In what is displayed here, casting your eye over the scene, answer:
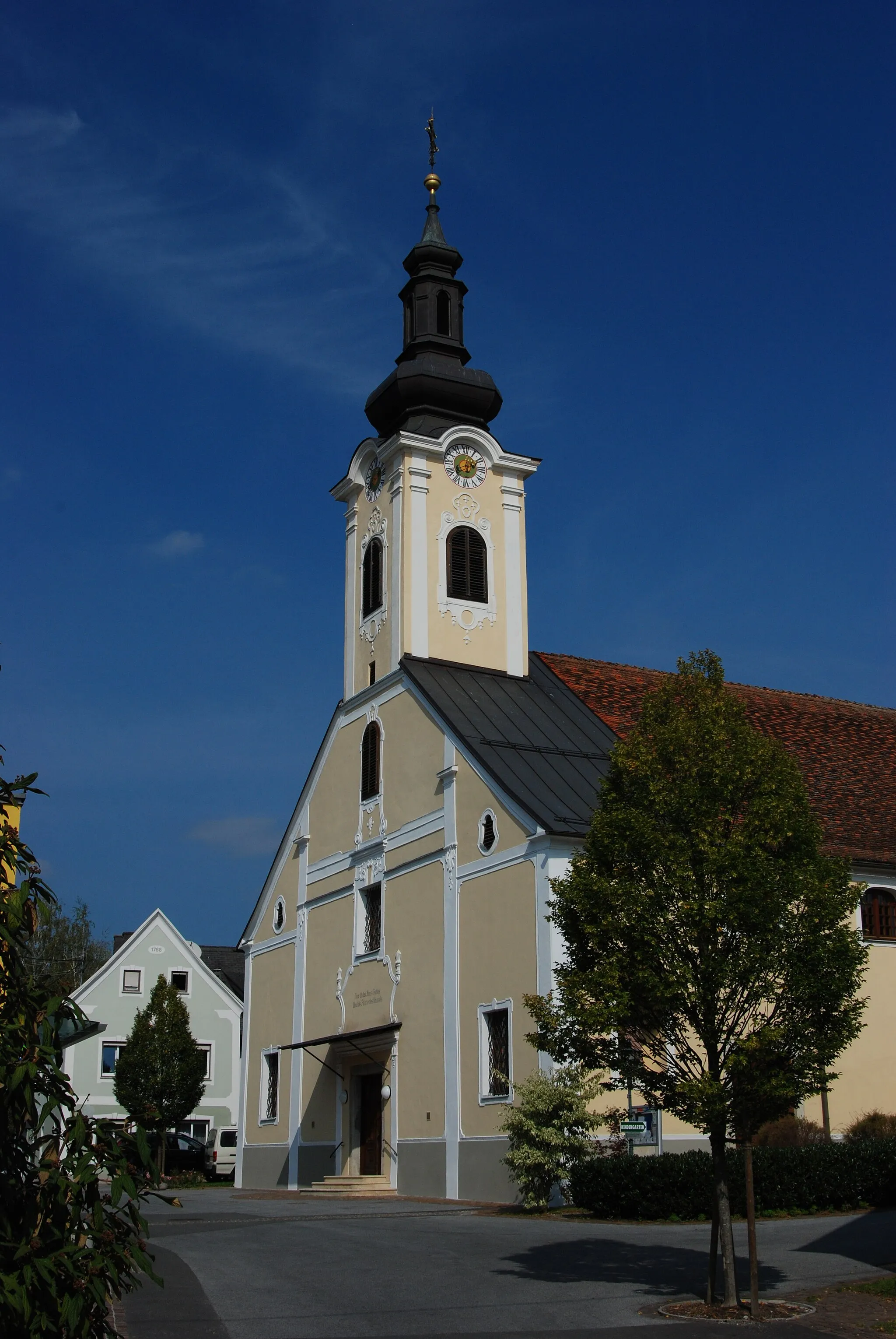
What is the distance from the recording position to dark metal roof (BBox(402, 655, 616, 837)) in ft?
82.2

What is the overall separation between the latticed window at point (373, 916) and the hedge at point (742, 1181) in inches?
392

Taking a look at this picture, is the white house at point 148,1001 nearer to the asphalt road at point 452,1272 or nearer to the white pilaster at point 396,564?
the white pilaster at point 396,564

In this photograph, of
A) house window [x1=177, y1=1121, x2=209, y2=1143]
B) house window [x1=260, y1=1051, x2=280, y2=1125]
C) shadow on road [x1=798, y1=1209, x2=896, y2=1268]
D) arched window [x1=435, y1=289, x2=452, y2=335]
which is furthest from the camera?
house window [x1=177, y1=1121, x2=209, y2=1143]

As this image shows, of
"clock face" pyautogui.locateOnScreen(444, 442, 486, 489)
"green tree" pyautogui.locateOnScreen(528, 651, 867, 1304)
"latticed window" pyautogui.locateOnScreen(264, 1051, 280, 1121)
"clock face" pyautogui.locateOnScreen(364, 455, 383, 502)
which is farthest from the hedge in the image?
"clock face" pyautogui.locateOnScreen(364, 455, 383, 502)

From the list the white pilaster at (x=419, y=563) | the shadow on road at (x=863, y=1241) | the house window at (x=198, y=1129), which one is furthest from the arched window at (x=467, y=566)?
the house window at (x=198, y=1129)

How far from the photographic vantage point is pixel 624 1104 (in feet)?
75.5

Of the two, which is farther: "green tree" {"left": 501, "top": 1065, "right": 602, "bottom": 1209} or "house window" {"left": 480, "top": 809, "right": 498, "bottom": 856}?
Result: "house window" {"left": 480, "top": 809, "right": 498, "bottom": 856}

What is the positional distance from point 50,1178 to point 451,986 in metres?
19.6

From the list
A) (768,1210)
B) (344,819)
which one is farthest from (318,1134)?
Result: (768,1210)

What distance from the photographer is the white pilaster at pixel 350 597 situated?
1280 inches

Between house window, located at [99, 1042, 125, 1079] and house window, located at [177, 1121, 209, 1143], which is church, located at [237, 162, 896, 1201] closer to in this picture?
house window, located at [99, 1042, 125, 1079]

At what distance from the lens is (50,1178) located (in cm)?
652

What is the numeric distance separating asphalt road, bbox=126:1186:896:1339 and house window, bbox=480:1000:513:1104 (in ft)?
12.9

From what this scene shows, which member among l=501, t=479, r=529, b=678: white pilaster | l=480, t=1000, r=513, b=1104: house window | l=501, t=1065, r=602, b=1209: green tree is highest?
l=501, t=479, r=529, b=678: white pilaster
